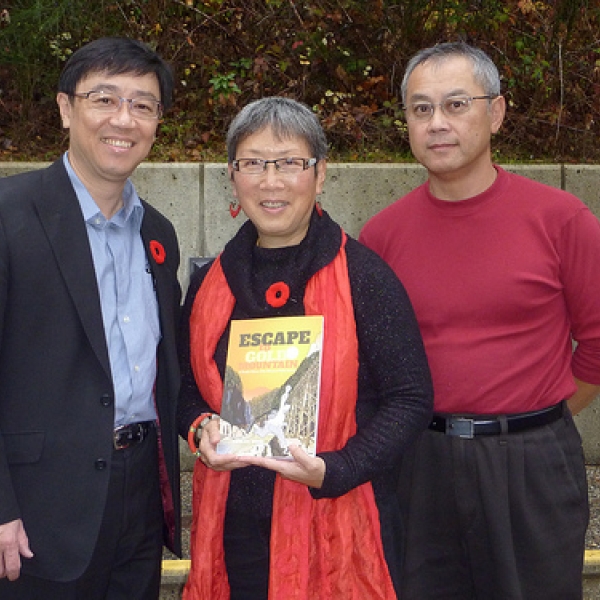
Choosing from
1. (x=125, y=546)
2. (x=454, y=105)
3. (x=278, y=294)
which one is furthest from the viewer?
(x=454, y=105)

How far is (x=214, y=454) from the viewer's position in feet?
8.05

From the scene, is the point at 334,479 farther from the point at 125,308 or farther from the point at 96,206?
the point at 96,206

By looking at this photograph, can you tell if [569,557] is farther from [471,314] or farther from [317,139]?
[317,139]

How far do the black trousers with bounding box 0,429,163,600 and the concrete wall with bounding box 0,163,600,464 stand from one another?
2.66 m

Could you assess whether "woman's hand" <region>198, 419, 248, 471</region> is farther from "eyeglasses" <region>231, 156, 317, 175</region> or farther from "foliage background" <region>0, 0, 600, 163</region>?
"foliage background" <region>0, 0, 600, 163</region>

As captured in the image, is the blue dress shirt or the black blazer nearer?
the black blazer

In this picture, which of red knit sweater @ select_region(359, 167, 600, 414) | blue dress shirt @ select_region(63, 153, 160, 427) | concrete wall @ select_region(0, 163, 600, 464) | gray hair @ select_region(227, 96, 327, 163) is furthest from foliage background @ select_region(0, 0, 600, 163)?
gray hair @ select_region(227, 96, 327, 163)

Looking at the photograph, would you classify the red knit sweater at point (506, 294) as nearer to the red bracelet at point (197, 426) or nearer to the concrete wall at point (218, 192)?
the red bracelet at point (197, 426)

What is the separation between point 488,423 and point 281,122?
1.22 m

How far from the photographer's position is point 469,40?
23.5ft

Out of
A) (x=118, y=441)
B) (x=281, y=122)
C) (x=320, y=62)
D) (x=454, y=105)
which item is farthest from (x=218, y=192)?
(x=118, y=441)

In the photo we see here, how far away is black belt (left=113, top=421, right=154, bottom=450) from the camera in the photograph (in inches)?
106

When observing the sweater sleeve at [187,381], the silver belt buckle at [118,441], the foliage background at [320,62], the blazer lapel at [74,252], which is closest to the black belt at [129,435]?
the silver belt buckle at [118,441]

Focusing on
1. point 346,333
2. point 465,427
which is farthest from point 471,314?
point 346,333
